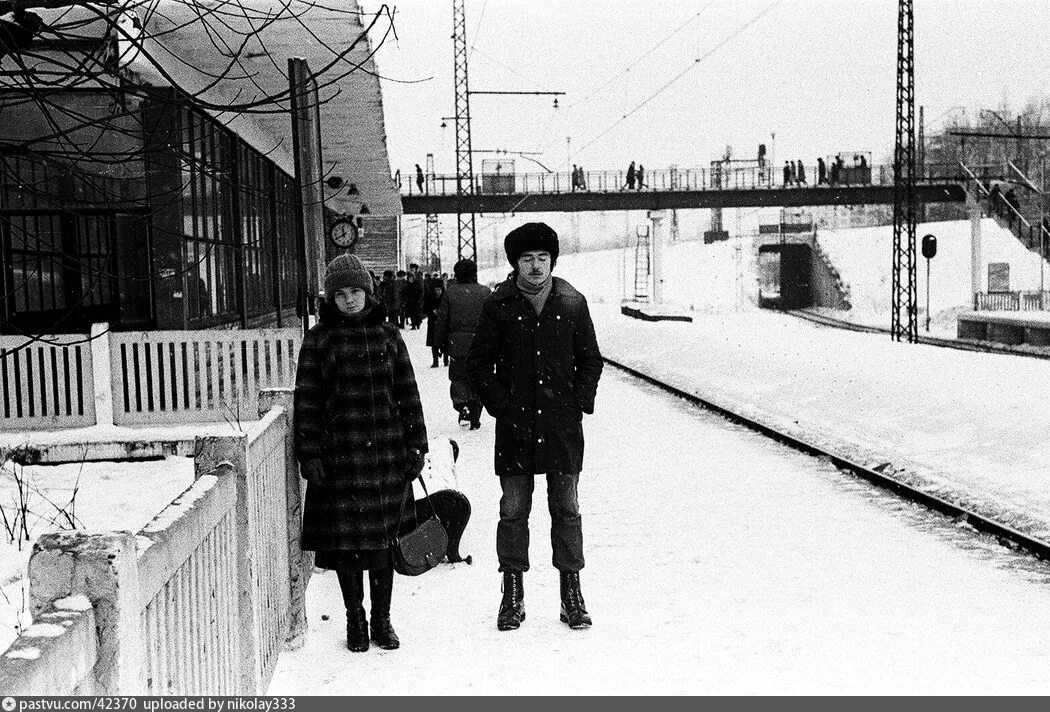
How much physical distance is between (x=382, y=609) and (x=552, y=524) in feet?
3.02

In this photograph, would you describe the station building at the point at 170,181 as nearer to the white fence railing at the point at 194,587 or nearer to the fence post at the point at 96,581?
the white fence railing at the point at 194,587

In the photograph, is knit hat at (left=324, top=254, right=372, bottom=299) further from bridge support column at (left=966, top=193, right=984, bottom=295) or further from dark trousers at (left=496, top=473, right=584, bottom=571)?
bridge support column at (left=966, top=193, right=984, bottom=295)

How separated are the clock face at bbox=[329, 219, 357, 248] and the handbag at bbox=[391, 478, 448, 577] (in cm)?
1259

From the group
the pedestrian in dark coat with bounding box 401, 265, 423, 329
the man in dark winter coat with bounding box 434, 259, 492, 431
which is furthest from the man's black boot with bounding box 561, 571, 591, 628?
the pedestrian in dark coat with bounding box 401, 265, 423, 329

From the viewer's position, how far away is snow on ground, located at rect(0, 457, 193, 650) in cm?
854

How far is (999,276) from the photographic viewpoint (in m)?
52.5

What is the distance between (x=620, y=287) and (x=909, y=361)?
82.3 m

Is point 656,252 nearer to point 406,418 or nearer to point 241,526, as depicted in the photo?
point 406,418

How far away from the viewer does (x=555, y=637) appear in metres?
6.10

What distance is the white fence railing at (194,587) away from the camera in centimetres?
253

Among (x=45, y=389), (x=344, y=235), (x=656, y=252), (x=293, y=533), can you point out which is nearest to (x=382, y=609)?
(x=293, y=533)

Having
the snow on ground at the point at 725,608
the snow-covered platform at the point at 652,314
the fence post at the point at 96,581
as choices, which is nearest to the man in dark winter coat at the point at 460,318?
the snow on ground at the point at 725,608

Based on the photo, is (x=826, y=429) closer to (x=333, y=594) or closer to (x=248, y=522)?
(x=333, y=594)

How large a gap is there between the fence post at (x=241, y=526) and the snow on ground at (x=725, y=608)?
2.35 ft
